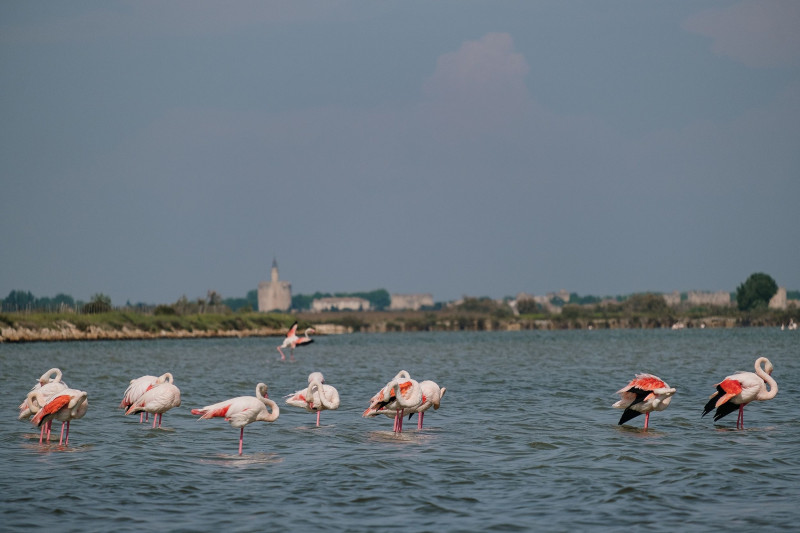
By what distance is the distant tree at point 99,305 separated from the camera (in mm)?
107312

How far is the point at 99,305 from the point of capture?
108500 mm

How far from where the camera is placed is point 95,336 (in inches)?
3711

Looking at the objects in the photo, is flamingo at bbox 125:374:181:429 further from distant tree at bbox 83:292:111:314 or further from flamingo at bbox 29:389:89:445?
distant tree at bbox 83:292:111:314

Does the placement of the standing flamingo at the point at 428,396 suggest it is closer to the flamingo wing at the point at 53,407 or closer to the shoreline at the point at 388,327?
the flamingo wing at the point at 53,407

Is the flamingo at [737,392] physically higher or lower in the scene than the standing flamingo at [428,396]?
higher

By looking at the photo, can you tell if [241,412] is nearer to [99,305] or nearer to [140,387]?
[140,387]

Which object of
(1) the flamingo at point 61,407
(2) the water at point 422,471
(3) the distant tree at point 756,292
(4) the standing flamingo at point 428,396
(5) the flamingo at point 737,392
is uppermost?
(3) the distant tree at point 756,292

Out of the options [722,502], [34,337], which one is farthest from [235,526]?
[34,337]

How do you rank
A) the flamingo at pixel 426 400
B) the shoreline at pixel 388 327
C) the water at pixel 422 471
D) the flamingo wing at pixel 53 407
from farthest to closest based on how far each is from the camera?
the shoreline at pixel 388 327 < the flamingo at pixel 426 400 < the flamingo wing at pixel 53 407 < the water at pixel 422 471

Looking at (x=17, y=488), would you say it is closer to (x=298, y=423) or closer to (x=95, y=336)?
(x=298, y=423)

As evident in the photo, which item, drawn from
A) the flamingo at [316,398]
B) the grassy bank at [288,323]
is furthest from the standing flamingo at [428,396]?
the grassy bank at [288,323]

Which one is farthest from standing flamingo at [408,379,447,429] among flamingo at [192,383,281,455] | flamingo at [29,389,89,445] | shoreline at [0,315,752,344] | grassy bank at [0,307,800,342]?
shoreline at [0,315,752,344]

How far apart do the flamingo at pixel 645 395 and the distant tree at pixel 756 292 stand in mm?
186848

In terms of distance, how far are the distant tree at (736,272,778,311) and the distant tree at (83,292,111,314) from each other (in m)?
135
